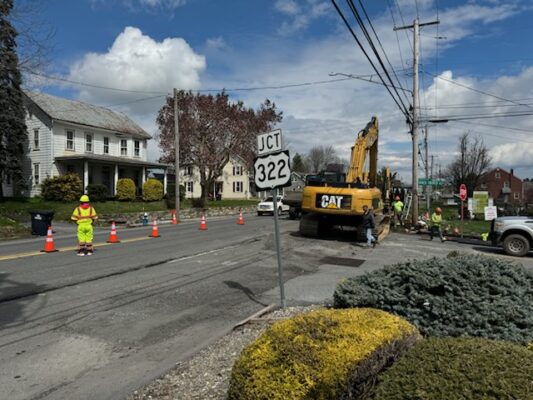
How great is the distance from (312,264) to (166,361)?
7458mm

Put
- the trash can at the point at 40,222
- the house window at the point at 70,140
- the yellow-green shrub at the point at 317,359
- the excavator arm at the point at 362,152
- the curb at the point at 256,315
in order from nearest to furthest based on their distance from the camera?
the yellow-green shrub at the point at 317,359, the curb at the point at 256,315, the excavator arm at the point at 362,152, the trash can at the point at 40,222, the house window at the point at 70,140

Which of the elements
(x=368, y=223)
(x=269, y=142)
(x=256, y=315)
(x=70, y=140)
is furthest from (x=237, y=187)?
(x=256, y=315)

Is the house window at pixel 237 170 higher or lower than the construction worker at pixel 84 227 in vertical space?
higher

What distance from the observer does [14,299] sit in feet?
25.1

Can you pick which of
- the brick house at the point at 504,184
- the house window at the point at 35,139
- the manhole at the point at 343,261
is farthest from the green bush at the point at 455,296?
the brick house at the point at 504,184

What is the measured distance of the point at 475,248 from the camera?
18.6 meters

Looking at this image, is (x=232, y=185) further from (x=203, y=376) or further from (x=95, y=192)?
(x=203, y=376)

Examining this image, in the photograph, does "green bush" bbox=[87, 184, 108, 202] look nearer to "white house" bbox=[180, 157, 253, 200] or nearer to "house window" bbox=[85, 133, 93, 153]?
"house window" bbox=[85, 133, 93, 153]

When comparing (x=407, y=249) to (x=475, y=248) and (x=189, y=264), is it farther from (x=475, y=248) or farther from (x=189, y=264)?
(x=189, y=264)

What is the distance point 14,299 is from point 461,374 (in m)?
7.59

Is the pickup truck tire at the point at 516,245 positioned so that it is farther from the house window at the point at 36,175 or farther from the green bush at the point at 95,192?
the house window at the point at 36,175

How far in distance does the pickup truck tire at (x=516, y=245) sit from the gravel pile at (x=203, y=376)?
1394 cm

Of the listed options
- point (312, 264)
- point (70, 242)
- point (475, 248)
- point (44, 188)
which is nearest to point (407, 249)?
point (475, 248)

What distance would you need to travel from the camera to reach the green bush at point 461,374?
2326 millimetres
